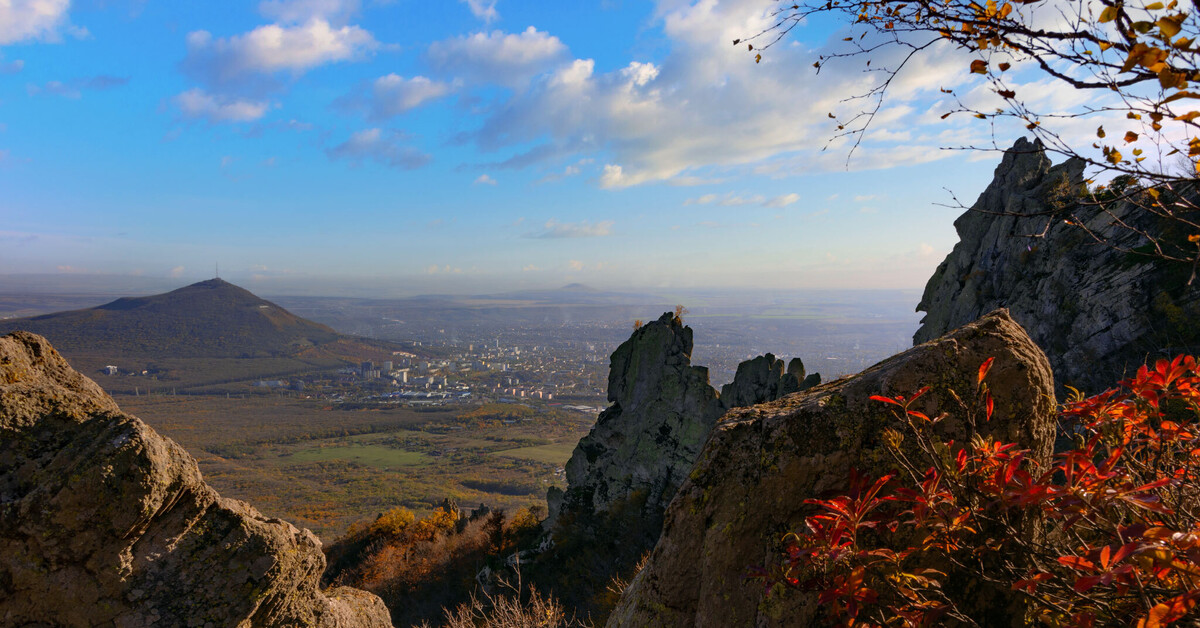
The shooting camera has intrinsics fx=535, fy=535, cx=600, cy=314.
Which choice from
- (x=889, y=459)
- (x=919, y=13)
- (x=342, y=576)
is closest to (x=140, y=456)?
(x=889, y=459)

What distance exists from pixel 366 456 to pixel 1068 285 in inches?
3887

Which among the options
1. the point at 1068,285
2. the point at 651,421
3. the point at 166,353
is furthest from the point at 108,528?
the point at 166,353

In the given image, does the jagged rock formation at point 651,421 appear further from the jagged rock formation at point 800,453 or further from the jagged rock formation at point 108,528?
the jagged rock formation at point 108,528

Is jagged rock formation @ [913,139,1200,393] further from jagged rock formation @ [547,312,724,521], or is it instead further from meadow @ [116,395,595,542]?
meadow @ [116,395,595,542]

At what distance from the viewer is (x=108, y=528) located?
4168 millimetres

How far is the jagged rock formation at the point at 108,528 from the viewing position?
401 cm

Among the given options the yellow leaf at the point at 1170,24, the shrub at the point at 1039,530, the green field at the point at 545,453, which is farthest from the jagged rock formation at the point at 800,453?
the green field at the point at 545,453

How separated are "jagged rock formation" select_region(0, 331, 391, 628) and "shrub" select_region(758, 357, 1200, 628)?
4.59 m

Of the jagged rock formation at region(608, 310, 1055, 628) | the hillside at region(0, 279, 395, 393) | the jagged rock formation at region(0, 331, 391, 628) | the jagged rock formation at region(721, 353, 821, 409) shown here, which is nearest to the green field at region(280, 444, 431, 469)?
the jagged rock formation at region(721, 353, 821, 409)

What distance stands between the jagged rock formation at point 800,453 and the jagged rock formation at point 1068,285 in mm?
8272

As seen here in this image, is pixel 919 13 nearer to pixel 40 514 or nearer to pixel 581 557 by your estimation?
pixel 40 514

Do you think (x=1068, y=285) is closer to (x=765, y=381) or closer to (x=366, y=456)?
(x=765, y=381)

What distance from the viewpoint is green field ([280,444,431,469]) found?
8969cm

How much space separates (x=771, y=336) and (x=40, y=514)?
18377 centimetres
